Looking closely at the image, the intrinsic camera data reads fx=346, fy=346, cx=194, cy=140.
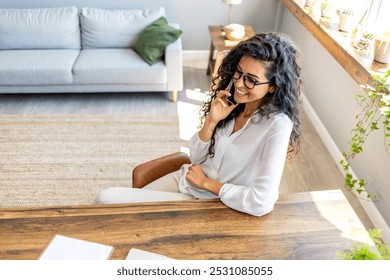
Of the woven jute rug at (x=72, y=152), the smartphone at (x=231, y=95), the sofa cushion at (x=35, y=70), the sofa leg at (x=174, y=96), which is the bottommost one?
the woven jute rug at (x=72, y=152)

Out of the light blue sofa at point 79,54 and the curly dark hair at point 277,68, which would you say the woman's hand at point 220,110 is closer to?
the curly dark hair at point 277,68


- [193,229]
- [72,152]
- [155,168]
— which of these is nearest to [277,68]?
[193,229]

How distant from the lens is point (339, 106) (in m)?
2.69

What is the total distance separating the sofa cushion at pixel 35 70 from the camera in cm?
313

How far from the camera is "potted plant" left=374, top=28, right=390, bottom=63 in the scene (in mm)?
2066

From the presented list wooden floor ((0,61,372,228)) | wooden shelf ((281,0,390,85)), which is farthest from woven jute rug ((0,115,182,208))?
wooden shelf ((281,0,390,85))

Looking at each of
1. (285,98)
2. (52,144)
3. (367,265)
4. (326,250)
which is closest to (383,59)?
(285,98)

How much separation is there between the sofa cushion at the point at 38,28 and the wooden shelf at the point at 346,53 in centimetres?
228

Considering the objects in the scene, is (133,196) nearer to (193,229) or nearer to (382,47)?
(193,229)

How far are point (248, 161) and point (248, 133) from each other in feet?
0.37

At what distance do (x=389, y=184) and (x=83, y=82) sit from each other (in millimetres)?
2610

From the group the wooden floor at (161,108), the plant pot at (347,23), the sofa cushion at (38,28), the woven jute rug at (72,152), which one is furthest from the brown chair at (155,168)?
the sofa cushion at (38,28)

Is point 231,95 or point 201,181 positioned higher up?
point 231,95

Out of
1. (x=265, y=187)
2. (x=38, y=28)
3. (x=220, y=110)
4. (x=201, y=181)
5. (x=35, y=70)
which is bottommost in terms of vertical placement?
(x=35, y=70)
